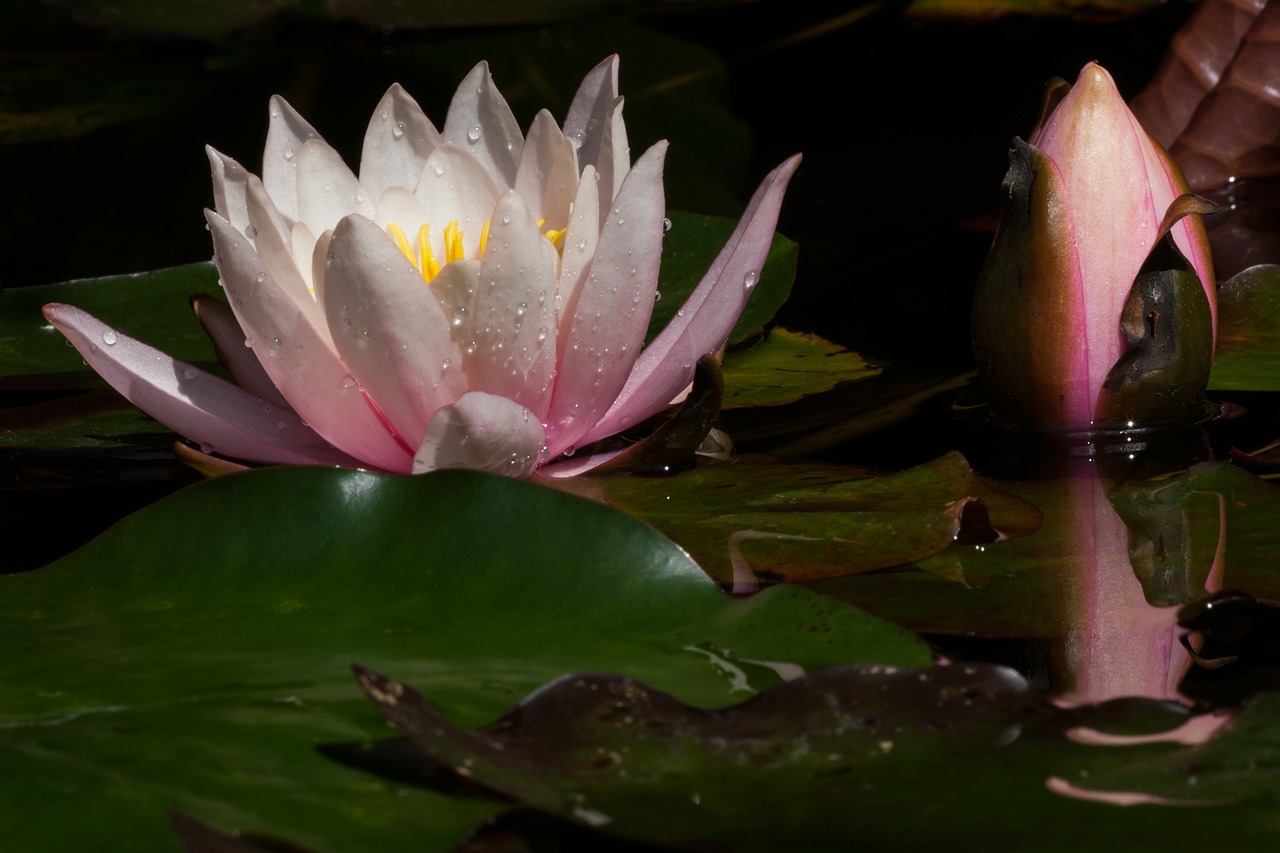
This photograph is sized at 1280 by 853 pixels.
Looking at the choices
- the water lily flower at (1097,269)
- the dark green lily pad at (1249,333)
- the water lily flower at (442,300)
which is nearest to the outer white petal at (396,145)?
the water lily flower at (442,300)

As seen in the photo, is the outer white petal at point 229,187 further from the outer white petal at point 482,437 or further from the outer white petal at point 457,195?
the outer white petal at point 482,437

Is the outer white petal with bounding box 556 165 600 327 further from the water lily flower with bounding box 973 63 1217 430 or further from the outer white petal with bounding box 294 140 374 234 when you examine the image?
the water lily flower with bounding box 973 63 1217 430

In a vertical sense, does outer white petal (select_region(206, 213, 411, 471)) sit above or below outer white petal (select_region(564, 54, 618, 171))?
below

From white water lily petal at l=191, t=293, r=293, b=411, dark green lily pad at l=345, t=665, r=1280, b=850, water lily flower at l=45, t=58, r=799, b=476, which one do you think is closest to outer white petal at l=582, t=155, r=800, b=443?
water lily flower at l=45, t=58, r=799, b=476

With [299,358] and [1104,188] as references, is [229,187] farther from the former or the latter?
[1104,188]

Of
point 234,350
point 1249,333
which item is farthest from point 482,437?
point 1249,333

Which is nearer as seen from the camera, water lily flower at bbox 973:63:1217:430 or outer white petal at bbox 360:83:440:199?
water lily flower at bbox 973:63:1217:430

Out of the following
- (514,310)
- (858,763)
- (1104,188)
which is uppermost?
(1104,188)

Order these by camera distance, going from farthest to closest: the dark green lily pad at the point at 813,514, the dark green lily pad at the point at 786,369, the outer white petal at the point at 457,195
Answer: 1. the dark green lily pad at the point at 786,369
2. the outer white petal at the point at 457,195
3. the dark green lily pad at the point at 813,514
